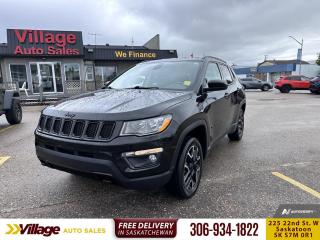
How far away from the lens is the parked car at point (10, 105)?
7816 millimetres

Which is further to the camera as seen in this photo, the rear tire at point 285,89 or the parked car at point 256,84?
the parked car at point 256,84

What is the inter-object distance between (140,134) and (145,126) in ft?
0.32

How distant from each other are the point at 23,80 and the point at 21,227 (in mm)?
20020

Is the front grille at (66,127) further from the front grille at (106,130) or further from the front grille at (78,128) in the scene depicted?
the front grille at (106,130)

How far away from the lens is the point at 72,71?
21031mm

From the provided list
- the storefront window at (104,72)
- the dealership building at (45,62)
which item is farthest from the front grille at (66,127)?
the storefront window at (104,72)

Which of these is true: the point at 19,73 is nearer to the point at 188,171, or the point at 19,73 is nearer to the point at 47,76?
the point at 47,76

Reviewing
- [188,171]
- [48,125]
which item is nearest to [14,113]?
[48,125]

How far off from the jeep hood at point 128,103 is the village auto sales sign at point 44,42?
18304mm

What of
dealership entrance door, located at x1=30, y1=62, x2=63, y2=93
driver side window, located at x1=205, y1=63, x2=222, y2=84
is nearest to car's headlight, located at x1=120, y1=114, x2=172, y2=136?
driver side window, located at x1=205, y1=63, x2=222, y2=84

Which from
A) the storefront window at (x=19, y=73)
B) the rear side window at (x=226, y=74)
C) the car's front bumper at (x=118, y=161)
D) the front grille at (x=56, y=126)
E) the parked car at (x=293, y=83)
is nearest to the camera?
the car's front bumper at (x=118, y=161)

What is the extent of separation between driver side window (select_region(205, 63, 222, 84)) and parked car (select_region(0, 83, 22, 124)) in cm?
648

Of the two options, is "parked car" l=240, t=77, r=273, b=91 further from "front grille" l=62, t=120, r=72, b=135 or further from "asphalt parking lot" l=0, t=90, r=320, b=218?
"front grille" l=62, t=120, r=72, b=135

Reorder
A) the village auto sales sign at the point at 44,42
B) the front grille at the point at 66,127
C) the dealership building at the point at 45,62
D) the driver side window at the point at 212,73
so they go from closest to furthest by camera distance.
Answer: the front grille at the point at 66,127 → the driver side window at the point at 212,73 → the village auto sales sign at the point at 44,42 → the dealership building at the point at 45,62
